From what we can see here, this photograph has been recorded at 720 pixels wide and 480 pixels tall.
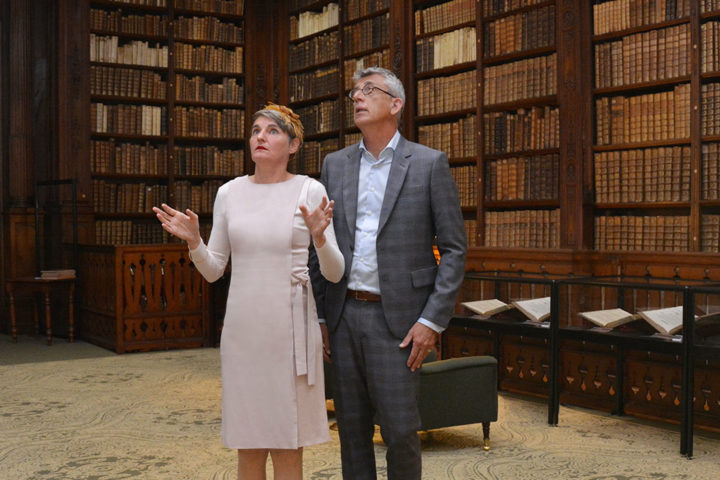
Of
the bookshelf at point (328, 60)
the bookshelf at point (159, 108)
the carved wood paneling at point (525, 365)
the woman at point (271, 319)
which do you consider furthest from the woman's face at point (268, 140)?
the bookshelf at point (159, 108)

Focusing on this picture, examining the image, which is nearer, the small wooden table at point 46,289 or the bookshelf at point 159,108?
the small wooden table at point 46,289

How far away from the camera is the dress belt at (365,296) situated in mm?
2453

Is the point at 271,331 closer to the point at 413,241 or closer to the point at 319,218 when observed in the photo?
the point at 319,218

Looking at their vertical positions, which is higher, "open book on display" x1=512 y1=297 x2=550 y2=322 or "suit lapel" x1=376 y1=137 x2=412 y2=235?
"suit lapel" x1=376 y1=137 x2=412 y2=235

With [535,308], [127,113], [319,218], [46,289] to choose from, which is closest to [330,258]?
[319,218]

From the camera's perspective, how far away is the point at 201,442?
13.4 ft

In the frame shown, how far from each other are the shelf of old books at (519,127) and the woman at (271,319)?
3699 millimetres

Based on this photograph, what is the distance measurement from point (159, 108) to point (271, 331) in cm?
646

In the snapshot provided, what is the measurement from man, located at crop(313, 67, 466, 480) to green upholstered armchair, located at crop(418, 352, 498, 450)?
1371mm

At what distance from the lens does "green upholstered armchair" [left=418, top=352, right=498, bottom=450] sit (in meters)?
3.89

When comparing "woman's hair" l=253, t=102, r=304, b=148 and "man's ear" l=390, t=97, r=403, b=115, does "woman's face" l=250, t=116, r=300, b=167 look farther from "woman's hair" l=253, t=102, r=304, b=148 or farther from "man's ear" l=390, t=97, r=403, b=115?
"man's ear" l=390, t=97, r=403, b=115

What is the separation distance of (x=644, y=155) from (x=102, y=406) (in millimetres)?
3797

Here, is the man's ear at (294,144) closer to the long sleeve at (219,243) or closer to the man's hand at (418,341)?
the long sleeve at (219,243)

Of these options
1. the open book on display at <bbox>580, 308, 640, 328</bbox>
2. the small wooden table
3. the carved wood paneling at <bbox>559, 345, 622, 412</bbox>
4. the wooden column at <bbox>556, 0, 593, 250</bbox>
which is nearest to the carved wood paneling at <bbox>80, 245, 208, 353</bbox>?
the small wooden table
